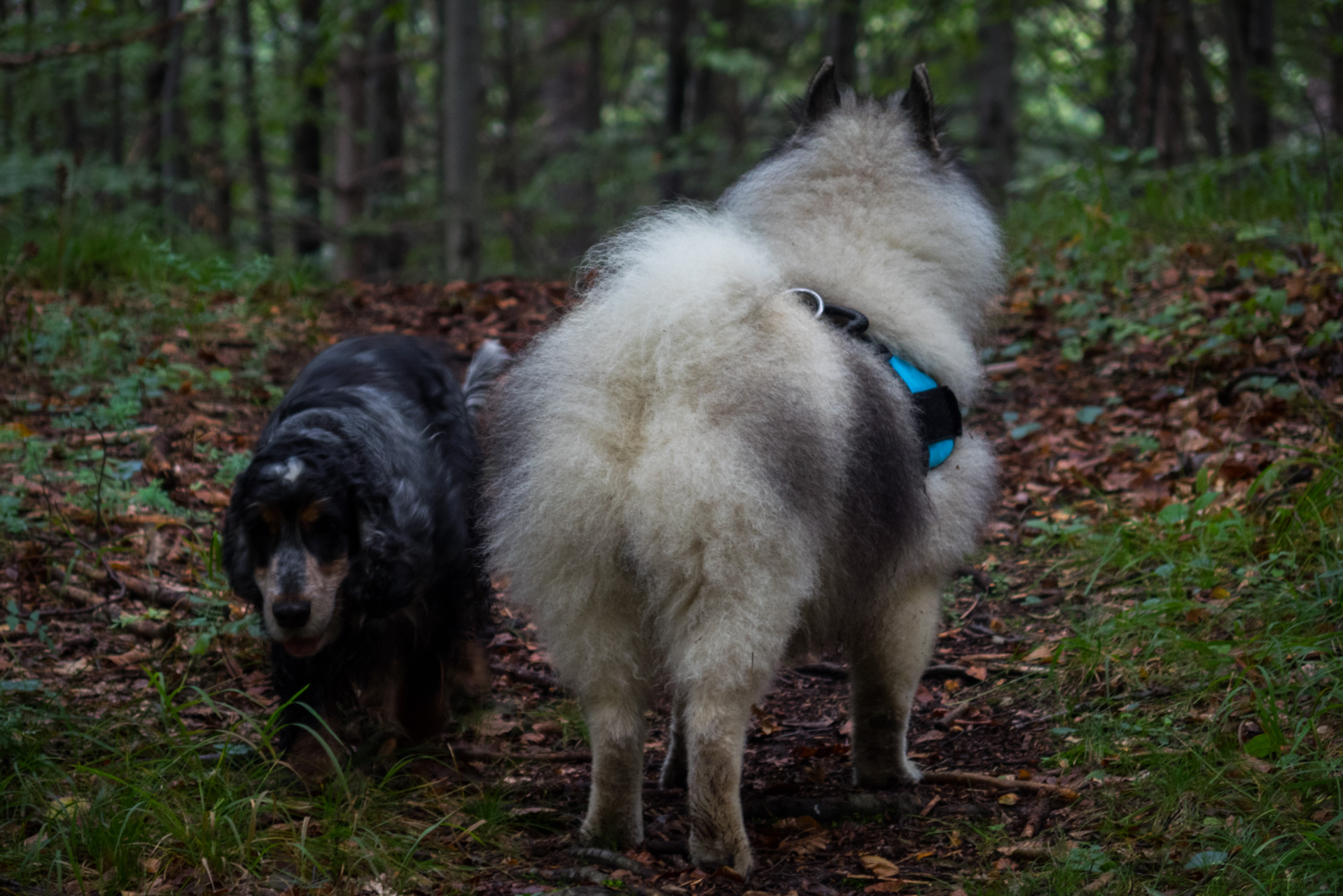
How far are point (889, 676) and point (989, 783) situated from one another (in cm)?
47

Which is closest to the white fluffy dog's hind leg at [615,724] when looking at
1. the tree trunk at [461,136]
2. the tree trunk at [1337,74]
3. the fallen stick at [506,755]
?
the fallen stick at [506,755]

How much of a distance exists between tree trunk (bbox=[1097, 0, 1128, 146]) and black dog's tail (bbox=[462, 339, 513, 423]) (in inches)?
337

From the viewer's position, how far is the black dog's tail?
14.2 ft

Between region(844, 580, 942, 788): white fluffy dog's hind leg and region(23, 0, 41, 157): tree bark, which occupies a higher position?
region(23, 0, 41, 157): tree bark

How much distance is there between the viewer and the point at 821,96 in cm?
362

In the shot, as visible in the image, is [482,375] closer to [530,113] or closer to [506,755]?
[506,755]

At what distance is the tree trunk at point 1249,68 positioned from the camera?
8.14 m

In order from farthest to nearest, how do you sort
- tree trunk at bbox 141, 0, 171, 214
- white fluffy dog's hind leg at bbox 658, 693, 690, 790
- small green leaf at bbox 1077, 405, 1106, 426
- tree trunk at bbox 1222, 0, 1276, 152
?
tree trunk at bbox 141, 0, 171, 214 < tree trunk at bbox 1222, 0, 1276, 152 < small green leaf at bbox 1077, 405, 1106, 426 < white fluffy dog's hind leg at bbox 658, 693, 690, 790

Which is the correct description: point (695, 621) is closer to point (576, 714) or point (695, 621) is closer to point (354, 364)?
point (576, 714)

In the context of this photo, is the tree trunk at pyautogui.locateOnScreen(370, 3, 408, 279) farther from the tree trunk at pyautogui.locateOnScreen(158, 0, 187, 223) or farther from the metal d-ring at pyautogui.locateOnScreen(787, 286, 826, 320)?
the metal d-ring at pyautogui.locateOnScreen(787, 286, 826, 320)

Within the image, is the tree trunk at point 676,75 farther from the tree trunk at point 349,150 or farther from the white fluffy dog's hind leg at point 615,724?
the white fluffy dog's hind leg at point 615,724

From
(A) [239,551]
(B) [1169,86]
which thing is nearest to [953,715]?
(A) [239,551]

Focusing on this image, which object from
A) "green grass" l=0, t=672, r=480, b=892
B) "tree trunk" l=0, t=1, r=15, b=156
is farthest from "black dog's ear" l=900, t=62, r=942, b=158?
"tree trunk" l=0, t=1, r=15, b=156

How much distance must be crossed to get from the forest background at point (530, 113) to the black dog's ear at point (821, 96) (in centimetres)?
334
